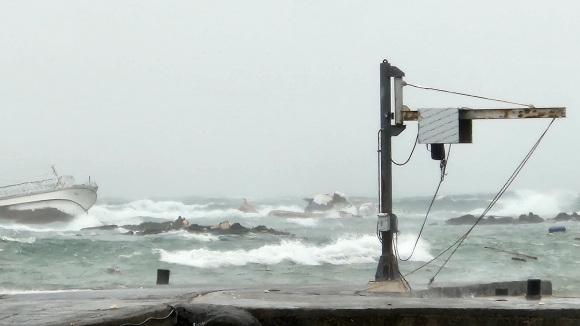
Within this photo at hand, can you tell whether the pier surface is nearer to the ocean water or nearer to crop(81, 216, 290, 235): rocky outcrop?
the ocean water

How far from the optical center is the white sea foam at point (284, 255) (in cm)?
3306

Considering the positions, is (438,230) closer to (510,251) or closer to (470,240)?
(470,240)

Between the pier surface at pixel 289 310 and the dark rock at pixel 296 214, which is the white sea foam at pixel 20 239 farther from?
the dark rock at pixel 296 214

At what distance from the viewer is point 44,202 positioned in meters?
50.5

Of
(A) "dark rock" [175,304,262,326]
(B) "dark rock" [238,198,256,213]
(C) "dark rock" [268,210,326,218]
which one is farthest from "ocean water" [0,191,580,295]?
(B) "dark rock" [238,198,256,213]

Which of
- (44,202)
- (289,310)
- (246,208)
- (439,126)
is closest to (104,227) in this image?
(44,202)

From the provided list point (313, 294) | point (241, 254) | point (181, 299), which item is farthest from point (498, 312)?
point (241, 254)

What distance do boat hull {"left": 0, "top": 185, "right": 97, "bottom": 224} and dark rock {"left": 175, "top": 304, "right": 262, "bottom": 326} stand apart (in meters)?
45.9

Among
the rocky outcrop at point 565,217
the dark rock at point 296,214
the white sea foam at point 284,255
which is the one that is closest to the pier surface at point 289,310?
the white sea foam at point 284,255

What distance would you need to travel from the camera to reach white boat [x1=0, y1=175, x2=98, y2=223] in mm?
50188

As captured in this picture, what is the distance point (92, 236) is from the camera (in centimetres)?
4400

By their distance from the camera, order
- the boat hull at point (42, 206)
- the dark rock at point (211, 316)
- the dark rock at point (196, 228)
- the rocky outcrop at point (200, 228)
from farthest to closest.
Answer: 1. the boat hull at point (42, 206)
2. the dark rock at point (196, 228)
3. the rocky outcrop at point (200, 228)
4. the dark rock at point (211, 316)

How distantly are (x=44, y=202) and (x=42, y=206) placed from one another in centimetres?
28

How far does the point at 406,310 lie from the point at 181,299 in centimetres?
243
